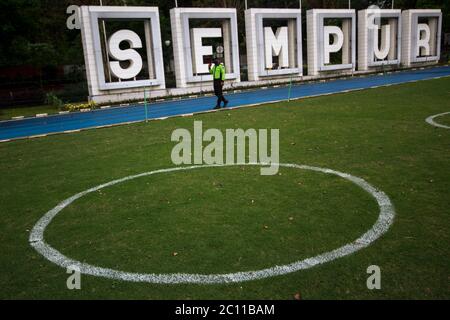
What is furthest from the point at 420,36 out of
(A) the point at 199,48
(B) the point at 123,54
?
(B) the point at 123,54

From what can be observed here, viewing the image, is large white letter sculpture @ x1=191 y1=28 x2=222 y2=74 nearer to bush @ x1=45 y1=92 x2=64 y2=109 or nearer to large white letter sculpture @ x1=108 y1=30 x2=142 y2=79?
large white letter sculpture @ x1=108 y1=30 x2=142 y2=79

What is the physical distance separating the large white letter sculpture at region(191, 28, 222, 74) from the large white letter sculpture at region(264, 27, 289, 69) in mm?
3860

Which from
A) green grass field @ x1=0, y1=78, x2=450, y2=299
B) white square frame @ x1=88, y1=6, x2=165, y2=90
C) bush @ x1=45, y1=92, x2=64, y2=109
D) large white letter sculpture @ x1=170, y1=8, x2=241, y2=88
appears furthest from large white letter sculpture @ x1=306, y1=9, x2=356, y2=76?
green grass field @ x1=0, y1=78, x2=450, y2=299

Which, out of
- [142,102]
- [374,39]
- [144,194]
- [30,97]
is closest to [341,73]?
[374,39]

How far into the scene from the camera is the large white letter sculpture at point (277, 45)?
27828 millimetres

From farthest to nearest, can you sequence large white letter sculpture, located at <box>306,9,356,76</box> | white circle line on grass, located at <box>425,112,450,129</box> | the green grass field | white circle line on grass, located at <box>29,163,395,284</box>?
large white letter sculpture, located at <box>306,9,356,76</box>, white circle line on grass, located at <box>425,112,450,129</box>, white circle line on grass, located at <box>29,163,395,284</box>, the green grass field

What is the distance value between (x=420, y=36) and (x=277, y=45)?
16.5m

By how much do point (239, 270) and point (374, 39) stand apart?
33193 millimetres

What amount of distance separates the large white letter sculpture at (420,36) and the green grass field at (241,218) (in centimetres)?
2883

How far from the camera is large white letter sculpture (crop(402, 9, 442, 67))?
3459 cm

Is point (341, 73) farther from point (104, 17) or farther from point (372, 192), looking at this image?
point (372, 192)

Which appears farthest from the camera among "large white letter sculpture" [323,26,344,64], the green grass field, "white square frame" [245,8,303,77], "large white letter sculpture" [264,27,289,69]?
"large white letter sculpture" [323,26,344,64]

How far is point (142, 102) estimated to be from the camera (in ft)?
75.9

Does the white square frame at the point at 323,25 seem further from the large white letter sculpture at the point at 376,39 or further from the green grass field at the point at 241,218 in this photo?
the green grass field at the point at 241,218
